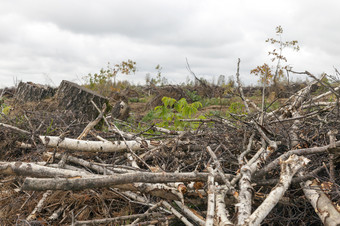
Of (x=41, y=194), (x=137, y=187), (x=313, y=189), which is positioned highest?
(x=313, y=189)

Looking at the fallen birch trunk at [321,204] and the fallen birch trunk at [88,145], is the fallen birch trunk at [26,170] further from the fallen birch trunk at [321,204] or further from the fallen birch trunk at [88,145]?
the fallen birch trunk at [321,204]

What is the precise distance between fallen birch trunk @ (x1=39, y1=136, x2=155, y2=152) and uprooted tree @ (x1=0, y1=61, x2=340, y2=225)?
1cm

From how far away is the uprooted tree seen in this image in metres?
2.09

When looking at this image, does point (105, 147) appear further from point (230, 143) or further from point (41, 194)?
point (230, 143)

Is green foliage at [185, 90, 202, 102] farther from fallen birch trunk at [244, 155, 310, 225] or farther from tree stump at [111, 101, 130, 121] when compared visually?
fallen birch trunk at [244, 155, 310, 225]

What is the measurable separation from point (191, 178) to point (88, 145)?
4.45ft

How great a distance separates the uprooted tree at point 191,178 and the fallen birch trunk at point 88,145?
0.01 metres

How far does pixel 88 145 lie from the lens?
10.6 feet

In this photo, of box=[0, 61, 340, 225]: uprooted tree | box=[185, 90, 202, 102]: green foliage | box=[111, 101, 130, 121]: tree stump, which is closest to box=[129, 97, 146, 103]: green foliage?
box=[185, 90, 202, 102]: green foliage

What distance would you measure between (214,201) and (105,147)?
1.66 meters

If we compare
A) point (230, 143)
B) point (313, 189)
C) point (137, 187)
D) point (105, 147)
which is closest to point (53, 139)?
point (105, 147)

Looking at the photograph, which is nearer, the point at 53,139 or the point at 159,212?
the point at 159,212

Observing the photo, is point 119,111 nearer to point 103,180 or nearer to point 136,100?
point 136,100

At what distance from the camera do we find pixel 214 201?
6.38 feet
